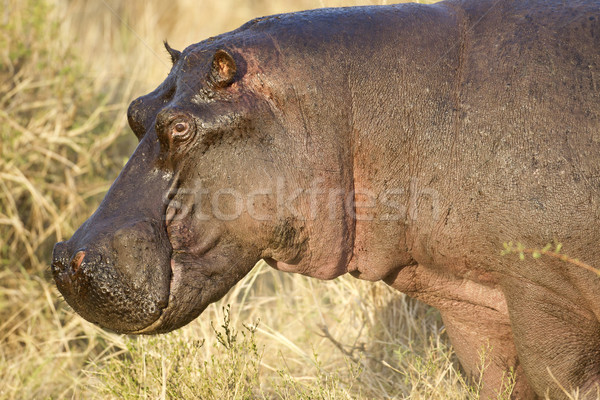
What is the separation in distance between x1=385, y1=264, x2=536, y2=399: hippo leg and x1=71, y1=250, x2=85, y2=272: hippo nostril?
1247mm

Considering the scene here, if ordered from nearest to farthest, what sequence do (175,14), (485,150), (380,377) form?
(485,150) → (380,377) → (175,14)

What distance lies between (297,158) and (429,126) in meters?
0.51

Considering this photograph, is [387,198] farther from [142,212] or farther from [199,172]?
[142,212]

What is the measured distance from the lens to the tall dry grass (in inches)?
137

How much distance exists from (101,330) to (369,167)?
216 cm

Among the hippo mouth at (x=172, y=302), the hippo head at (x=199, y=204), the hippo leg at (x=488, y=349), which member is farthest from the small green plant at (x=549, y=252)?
the hippo mouth at (x=172, y=302)

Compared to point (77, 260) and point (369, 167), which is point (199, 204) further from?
point (369, 167)

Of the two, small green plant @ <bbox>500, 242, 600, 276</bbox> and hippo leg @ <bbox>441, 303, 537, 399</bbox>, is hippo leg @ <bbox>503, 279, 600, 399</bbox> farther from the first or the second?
hippo leg @ <bbox>441, 303, 537, 399</bbox>

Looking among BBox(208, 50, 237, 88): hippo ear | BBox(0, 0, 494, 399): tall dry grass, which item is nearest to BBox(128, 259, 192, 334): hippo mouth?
BBox(0, 0, 494, 399): tall dry grass

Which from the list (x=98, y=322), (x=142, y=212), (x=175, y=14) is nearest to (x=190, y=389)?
(x=98, y=322)

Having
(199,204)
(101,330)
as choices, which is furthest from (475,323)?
(101,330)

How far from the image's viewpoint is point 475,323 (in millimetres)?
3086

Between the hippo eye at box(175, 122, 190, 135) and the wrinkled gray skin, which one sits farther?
the hippo eye at box(175, 122, 190, 135)

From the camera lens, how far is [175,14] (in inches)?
463
